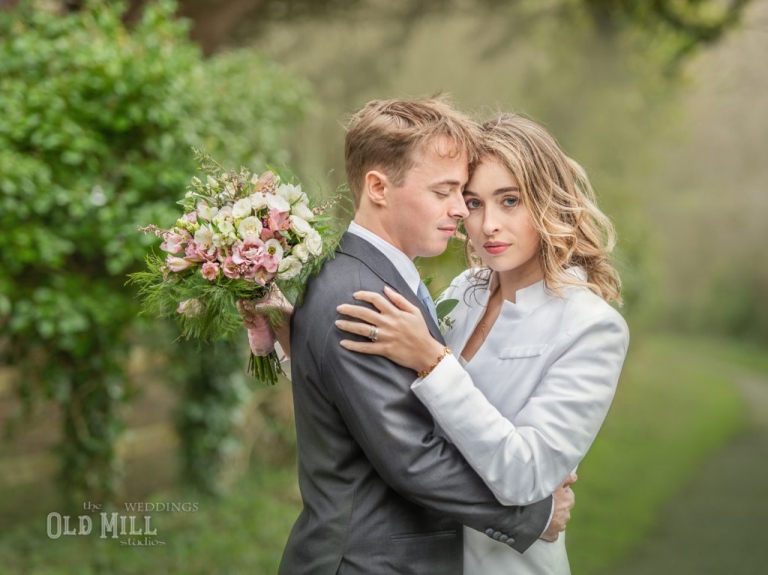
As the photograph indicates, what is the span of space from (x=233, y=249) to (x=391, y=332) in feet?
1.46

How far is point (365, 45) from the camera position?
1023 centimetres

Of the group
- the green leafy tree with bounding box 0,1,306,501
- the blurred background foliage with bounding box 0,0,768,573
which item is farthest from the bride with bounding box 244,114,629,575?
the green leafy tree with bounding box 0,1,306,501

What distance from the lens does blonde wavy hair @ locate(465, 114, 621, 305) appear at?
2.36 meters

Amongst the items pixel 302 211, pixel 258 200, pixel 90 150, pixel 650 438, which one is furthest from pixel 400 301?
pixel 650 438

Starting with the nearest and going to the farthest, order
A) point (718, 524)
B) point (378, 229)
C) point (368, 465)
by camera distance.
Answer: point (368, 465) → point (378, 229) → point (718, 524)

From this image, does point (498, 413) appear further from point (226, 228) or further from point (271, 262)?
point (226, 228)

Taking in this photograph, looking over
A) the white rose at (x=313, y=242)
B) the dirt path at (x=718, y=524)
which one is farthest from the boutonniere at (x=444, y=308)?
the dirt path at (x=718, y=524)

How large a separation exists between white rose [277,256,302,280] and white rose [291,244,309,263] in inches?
0.5

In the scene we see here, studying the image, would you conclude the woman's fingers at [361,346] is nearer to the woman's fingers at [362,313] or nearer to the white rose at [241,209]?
the woman's fingers at [362,313]

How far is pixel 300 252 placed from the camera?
216 centimetres

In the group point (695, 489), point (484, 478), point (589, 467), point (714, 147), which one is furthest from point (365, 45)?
point (714, 147)

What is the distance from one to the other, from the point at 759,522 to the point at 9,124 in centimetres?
737

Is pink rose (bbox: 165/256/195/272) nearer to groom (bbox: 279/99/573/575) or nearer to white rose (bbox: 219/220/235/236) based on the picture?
white rose (bbox: 219/220/235/236)

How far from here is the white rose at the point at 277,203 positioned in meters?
2.15
